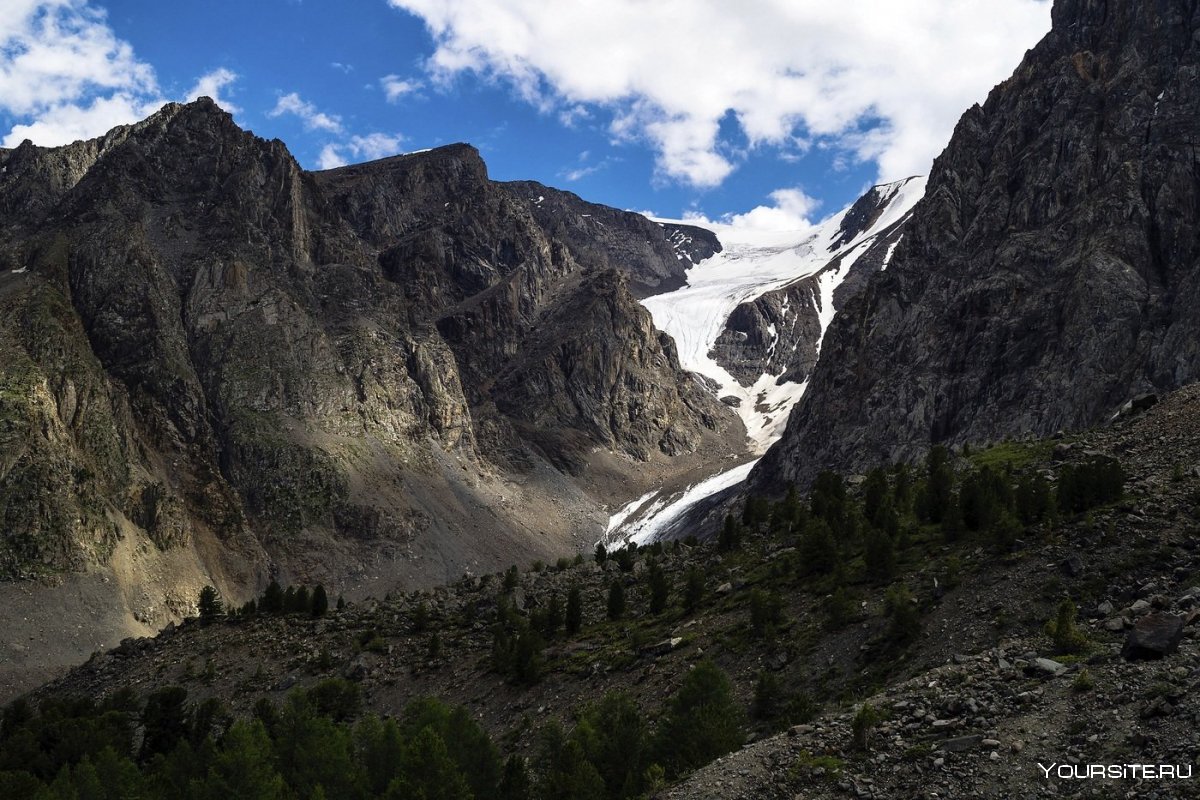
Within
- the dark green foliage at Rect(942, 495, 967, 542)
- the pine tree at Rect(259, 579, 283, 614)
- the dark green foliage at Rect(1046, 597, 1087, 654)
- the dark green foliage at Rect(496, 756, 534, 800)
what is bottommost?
the dark green foliage at Rect(496, 756, 534, 800)

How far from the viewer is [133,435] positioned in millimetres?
171500

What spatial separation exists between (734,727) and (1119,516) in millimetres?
20295

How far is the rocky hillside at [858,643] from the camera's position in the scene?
23.4 m

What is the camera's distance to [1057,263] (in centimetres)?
16262

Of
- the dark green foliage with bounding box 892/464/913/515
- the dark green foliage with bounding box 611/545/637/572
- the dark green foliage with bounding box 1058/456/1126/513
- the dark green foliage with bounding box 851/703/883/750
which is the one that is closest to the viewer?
the dark green foliage with bounding box 851/703/883/750

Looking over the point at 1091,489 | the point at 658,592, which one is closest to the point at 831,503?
the point at 658,592

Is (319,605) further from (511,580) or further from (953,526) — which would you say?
(953,526)

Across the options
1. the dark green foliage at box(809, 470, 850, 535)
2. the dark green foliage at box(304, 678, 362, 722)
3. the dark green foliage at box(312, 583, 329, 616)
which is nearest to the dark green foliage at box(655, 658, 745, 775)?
the dark green foliage at box(809, 470, 850, 535)

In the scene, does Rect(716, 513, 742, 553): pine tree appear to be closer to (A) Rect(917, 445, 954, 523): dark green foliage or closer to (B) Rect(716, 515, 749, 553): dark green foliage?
(B) Rect(716, 515, 749, 553): dark green foliage

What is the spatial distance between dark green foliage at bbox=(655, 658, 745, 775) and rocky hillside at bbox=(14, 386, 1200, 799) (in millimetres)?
1299

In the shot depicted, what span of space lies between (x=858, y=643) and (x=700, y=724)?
10719 millimetres

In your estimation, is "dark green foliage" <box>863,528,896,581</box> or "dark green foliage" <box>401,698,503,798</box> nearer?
"dark green foliage" <box>401,698,503,798</box>

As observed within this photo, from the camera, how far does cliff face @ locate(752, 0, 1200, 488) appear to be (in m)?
144

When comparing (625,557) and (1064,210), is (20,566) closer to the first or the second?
(625,557)
